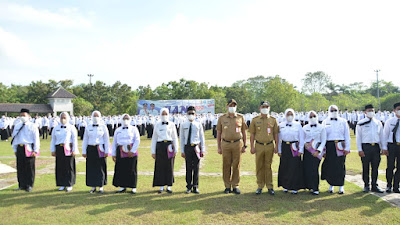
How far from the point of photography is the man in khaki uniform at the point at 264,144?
6.73 metres

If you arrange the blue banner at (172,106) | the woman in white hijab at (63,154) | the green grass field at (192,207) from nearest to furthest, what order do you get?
the green grass field at (192,207) → the woman in white hijab at (63,154) → the blue banner at (172,106)

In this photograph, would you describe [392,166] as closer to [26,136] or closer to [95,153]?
[95,153]

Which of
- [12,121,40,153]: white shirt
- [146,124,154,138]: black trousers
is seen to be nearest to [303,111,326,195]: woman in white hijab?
[12,121,40,153]: white shirt

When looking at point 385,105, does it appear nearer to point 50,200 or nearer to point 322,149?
point 322,149

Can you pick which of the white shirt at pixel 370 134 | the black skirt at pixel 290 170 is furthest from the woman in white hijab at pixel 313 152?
the white shirt at pixel 370 134

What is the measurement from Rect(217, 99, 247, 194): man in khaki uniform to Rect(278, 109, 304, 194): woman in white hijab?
2.79ft

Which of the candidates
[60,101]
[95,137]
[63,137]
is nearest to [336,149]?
[95,137]

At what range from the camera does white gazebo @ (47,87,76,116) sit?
1718 inches

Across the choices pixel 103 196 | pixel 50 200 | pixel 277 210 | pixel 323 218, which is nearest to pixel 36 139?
pixel 50 200

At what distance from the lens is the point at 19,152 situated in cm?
739

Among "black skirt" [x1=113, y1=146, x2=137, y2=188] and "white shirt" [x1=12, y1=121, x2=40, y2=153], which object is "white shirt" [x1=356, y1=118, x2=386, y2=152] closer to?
"black skirt" [x1=113, y1=146, x2=137, y2=188]

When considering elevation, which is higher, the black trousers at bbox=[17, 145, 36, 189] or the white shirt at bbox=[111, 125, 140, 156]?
the white shirt at bbox=[111, 125, 140, 156]

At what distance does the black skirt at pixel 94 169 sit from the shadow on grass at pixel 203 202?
0.28 m

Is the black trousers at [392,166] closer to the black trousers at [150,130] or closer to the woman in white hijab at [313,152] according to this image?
the woman in white hijab at [313,152]
